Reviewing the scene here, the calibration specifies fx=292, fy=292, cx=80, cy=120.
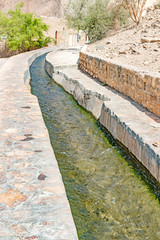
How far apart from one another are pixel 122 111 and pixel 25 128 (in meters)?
2.37

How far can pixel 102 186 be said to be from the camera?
14.1 ft

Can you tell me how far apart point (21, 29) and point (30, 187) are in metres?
28.2

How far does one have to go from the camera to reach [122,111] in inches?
237

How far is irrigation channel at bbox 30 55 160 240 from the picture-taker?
3.40 metres

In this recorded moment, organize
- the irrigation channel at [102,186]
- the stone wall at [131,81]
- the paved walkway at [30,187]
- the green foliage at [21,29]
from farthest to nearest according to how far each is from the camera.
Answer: the green foliage at [21,29] < the stone wall at [131,81] < the irrigation channel at [102,186] < the paved walkway at [30,187]

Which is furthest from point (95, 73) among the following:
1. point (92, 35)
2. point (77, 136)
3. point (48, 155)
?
point (92, 35)

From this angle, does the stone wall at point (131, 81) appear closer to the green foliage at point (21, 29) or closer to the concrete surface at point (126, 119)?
the concrete surface at point (126, 119)

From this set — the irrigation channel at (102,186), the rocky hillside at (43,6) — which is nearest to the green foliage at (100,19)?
the irrigation channel at (102,186)

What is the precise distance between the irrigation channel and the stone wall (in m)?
1.09

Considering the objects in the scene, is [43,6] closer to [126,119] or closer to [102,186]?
[126,119]

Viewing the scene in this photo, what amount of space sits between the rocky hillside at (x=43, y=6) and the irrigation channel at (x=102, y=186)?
6038cm

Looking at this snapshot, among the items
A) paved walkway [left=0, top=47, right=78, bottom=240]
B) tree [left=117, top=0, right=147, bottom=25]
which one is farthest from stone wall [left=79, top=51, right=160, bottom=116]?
tree [left=117, top=0, right=147, bottom=25]

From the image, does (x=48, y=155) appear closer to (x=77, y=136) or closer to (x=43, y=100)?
(x=77, y=136)

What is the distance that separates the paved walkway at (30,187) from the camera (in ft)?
7.25
